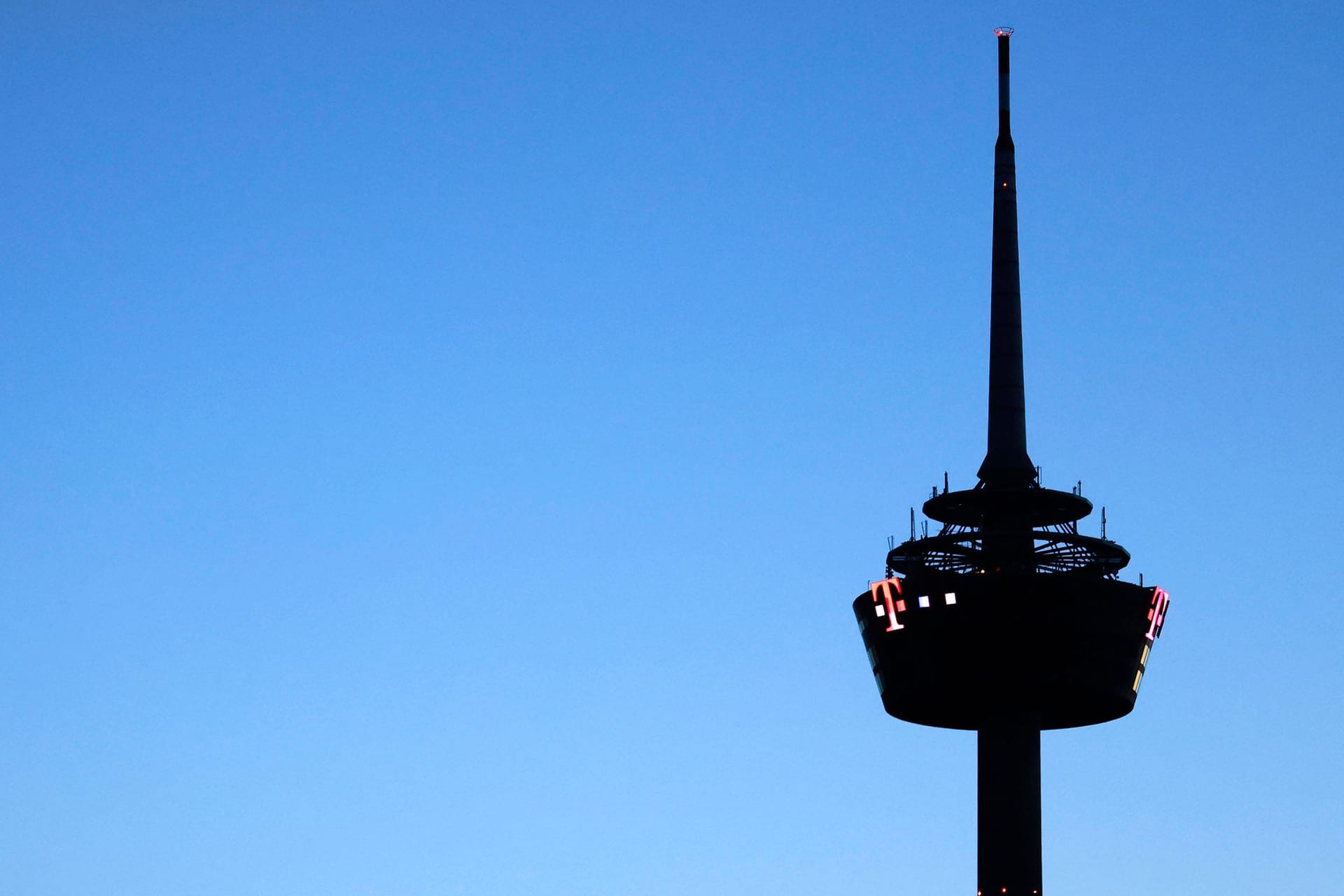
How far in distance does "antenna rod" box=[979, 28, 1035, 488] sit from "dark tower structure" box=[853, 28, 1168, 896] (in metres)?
0.40

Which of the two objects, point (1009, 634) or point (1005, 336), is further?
point (1005, 336)

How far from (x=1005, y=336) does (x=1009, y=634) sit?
93.3ft

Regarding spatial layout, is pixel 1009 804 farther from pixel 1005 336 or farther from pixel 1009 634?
pixel 1005 336

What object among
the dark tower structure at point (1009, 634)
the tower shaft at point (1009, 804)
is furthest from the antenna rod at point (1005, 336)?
the tower shaft at point (1009, 804)

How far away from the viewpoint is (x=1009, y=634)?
466 ft

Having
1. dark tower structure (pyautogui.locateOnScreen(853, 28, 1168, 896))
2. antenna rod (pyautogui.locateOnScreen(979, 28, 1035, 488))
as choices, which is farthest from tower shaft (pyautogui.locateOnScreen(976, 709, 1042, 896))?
antenna rod (pyautogui.locateOnScreen(979, 28, 1035, 488))

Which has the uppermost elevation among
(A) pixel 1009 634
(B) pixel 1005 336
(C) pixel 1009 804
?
(B) pixel 1005 336

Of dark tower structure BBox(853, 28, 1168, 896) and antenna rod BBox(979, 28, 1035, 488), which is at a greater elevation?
antenna rod BBox(979, 28, 1035, 488)

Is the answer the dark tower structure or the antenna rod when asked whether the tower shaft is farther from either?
the antenna rod

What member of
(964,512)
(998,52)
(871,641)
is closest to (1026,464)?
(964,512)

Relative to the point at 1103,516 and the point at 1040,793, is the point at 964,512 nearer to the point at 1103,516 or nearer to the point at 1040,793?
the point at 1103,516

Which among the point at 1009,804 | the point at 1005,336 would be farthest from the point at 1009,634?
the point at 1005,336

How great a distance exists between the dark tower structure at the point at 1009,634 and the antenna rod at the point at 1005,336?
40cm

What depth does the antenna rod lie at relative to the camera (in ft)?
502
